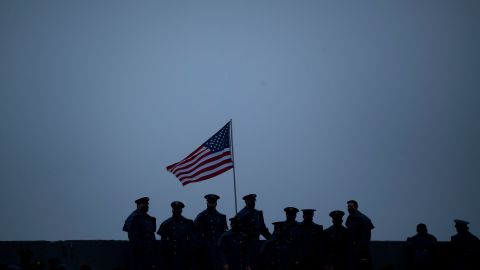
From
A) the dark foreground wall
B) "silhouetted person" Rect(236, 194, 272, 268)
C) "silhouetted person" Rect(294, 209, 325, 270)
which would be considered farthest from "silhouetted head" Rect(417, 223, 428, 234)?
"silhouetted person" Rect(236, 194, 272, 268)

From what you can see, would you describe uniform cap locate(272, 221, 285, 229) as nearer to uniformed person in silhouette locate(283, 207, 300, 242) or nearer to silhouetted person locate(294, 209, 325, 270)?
uniformed person in silhouette locate(283, 207, 300, 242)

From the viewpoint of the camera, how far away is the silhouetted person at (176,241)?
15.7 metres

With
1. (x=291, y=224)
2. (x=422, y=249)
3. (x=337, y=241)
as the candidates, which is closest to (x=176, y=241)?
(x=291, y=224)

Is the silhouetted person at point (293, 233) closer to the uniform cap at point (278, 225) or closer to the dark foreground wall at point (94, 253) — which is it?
the uniform cap at point (278, 225)

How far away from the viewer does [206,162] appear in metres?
19.0

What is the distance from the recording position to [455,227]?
55.4 ft

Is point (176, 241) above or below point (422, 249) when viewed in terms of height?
above

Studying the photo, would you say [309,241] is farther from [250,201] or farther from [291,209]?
[250,201]

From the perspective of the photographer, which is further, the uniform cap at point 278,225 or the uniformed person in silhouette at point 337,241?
the uniform cap at point 278,225

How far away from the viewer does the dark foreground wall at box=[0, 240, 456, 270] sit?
13836 mm

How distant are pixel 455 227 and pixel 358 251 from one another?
3364 mm

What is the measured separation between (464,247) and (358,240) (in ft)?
10.8

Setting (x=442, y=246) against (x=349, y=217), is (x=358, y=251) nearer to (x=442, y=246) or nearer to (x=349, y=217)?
(x=349, y=217)

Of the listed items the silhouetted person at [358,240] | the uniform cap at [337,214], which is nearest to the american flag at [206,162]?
the uniform cap at [337,214]
